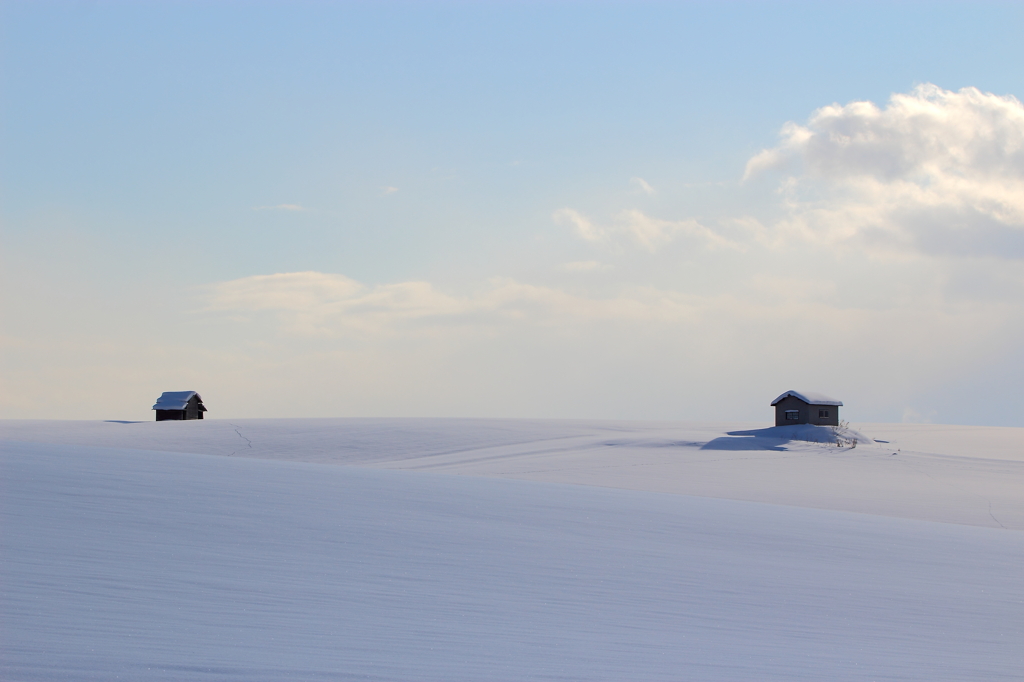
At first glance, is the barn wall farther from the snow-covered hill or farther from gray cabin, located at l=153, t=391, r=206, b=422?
gray cabin, located at l=153, t=391, r=206, b=422

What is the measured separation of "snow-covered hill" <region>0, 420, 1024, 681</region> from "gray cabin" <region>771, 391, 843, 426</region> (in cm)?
2777

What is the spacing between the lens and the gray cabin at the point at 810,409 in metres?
38.1

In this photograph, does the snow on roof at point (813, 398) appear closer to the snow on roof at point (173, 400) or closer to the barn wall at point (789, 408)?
the barn wall at point (789, 408)

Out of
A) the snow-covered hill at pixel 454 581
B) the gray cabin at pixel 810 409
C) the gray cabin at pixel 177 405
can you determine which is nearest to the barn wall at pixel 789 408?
the gray cabin at pixel 810 409

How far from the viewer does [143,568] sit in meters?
5.42

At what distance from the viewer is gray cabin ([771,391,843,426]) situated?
38.1 meters

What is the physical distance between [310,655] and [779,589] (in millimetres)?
4520

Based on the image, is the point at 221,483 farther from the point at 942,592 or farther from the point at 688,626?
the point at 942,592

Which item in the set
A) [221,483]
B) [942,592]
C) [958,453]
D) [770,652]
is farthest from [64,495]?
[958,453]

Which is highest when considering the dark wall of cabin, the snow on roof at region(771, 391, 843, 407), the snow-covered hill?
the snow on roof at region(771, 391, 843, 407)

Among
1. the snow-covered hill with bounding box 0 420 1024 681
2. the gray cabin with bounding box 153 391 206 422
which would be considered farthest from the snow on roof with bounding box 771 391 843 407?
the gray cabin with bounding box 153 391 206 422

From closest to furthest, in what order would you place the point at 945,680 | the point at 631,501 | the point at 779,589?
the point at 945,680 < the point at 779,589 < the point at 631,501

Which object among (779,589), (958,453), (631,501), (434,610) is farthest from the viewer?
(958,453)

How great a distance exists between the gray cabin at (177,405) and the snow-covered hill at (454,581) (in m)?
37.4
